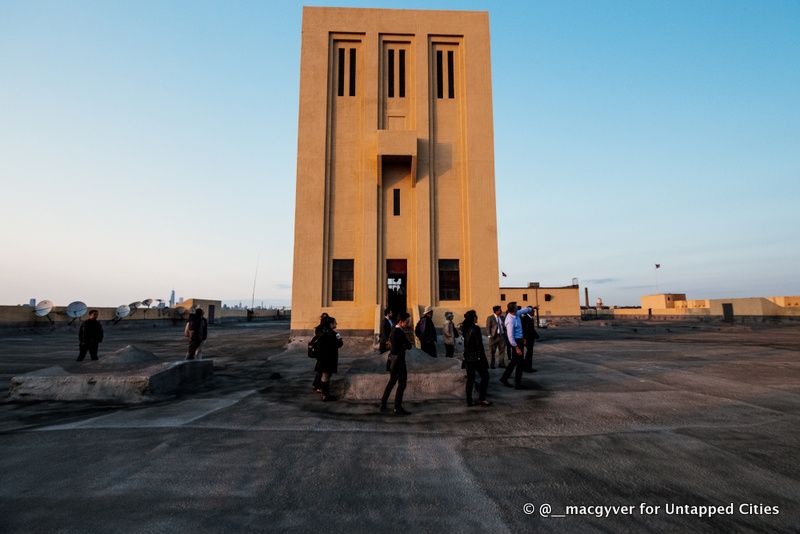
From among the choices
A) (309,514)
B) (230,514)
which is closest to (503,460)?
(309,514)

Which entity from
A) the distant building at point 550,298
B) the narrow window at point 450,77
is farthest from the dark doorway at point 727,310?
the narrow window at point 450,77

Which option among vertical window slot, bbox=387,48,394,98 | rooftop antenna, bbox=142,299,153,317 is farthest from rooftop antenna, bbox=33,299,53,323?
vertical window slot, bbox=387,48,394,98

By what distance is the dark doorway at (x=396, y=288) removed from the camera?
2089 centimetres

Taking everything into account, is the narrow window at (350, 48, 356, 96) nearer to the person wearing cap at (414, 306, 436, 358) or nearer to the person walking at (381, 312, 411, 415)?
the person wearing cap at (414, 306, 436, 358)

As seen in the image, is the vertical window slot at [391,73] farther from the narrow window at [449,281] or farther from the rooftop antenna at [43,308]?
the rooftop antenna at [43,308]

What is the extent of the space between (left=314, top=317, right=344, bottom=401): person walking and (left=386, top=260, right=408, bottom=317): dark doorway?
11615 millimetres

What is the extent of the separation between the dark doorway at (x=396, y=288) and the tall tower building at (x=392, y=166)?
0.51 ft

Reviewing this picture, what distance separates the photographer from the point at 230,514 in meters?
3.45

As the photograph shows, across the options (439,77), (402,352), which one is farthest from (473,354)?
(439,77)

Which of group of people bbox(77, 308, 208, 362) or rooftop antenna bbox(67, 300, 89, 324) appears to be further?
rooftop antenna bbox(67, 300, 89, 324)

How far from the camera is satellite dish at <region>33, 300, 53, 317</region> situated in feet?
97.6

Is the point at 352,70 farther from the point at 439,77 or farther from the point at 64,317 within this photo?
the point at 64,317

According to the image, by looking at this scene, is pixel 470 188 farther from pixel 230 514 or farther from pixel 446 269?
pixel 230 514

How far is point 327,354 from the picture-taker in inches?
324
